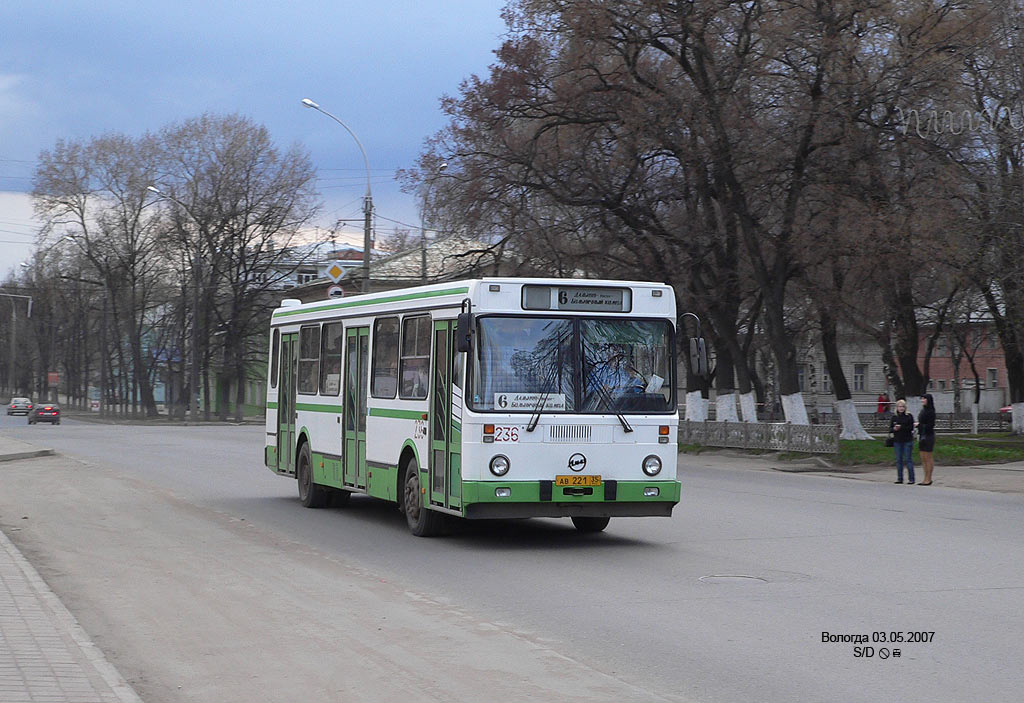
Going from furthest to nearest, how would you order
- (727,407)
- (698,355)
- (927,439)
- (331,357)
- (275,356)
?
(727,407) < (927,439) < (275,356) < (331,357) < (698,355)

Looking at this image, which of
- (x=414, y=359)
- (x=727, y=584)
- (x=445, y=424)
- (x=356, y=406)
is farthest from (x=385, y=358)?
(x=727, y=584)

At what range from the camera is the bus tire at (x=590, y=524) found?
1502 cm

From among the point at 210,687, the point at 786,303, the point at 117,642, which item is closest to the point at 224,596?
the point at 117,642

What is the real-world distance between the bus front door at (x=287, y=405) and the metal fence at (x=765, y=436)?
53.6 feet

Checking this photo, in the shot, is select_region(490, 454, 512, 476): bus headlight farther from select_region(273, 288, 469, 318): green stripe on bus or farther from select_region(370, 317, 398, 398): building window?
select_region(370, 317, 398, 398): building window

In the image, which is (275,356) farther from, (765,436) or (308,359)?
(765,436)

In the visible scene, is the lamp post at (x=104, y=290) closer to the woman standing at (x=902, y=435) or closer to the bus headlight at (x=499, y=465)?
the woman standing at (x=902, y=435)

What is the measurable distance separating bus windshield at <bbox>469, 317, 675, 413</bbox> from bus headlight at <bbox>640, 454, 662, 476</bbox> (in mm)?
532

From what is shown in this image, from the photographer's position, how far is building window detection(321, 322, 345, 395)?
17.4m

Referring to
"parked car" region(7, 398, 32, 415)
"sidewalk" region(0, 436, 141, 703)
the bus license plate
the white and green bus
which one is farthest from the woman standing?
"parked car" region(7, 398, 32, 415)

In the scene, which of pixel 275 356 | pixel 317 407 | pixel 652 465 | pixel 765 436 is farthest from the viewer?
pixel 765 436

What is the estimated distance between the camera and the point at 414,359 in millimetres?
14953

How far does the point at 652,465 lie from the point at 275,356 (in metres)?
8.42

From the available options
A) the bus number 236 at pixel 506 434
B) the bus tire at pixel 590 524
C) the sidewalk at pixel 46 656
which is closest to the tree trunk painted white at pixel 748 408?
the bus tire at pixel 590 524
